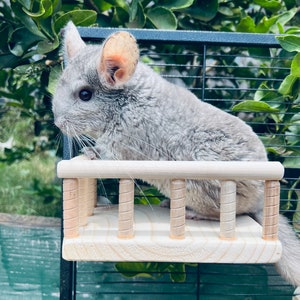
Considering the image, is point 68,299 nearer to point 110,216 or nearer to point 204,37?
point 110,216

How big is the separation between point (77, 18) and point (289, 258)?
92cm

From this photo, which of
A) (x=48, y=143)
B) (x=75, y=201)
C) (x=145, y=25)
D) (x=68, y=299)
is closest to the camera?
(x=75, y=201)

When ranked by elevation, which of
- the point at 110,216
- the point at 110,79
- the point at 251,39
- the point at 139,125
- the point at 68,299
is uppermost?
the point at 251,39

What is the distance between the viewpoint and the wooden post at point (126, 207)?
1203 millimetres

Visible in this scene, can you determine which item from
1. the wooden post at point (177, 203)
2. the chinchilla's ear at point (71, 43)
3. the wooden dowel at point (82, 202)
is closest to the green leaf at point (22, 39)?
the chinchilla's ear at point (71, 43)

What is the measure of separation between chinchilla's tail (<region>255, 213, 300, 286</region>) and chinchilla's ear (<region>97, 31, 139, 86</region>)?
54cm

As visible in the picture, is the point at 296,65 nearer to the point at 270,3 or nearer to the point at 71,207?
the point at 270,3

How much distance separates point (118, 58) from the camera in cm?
132

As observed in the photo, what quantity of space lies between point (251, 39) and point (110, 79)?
1.48ft

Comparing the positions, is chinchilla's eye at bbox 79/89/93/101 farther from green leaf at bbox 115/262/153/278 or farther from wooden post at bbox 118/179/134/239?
green leaf at bbox 115/262/153/278

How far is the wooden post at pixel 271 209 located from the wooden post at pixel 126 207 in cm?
30

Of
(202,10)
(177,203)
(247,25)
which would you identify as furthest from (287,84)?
(177,203)

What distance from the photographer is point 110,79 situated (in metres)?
1.42

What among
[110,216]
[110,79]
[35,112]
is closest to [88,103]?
[110,79]
